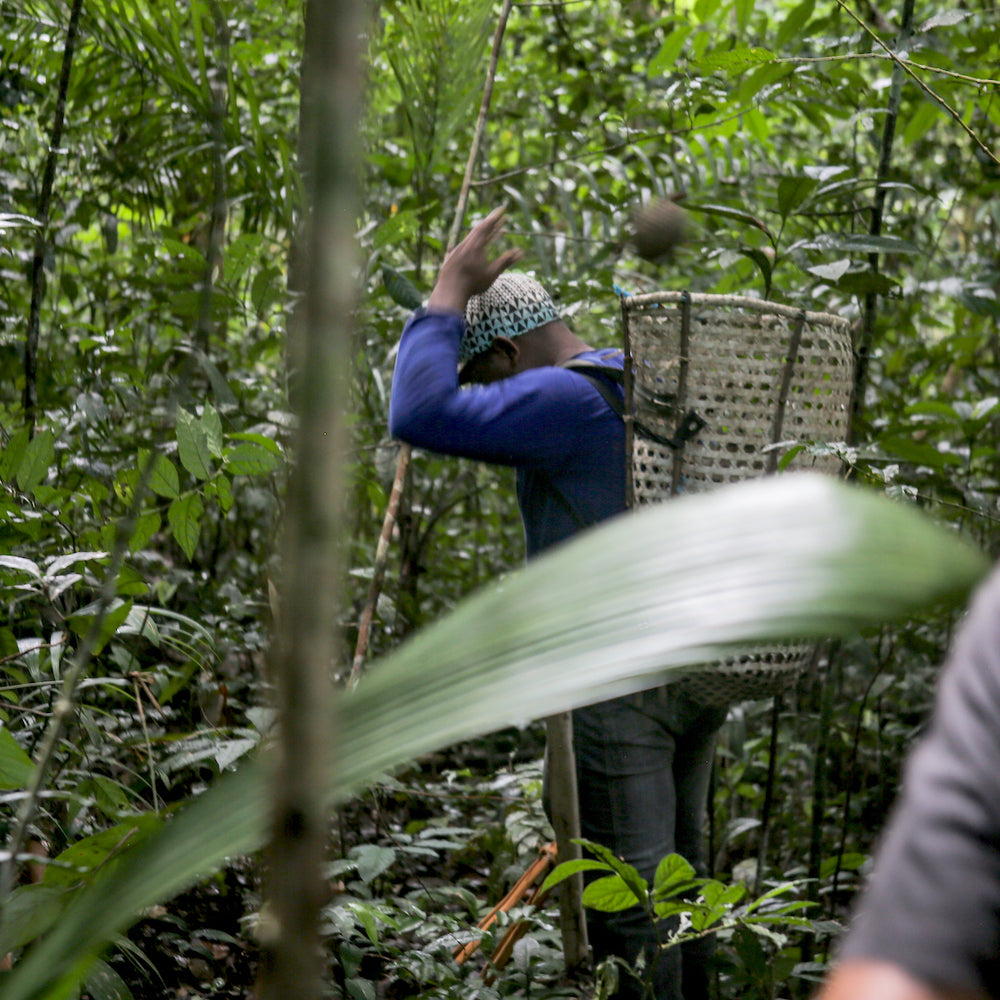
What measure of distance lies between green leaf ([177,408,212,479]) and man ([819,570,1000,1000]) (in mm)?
969

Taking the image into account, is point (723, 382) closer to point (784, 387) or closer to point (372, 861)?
point (784, 387)

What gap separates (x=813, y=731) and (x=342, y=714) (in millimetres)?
2642

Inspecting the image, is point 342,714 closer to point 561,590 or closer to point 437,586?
point 561,590

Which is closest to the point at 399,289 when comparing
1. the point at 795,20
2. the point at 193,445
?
the point at 193,445

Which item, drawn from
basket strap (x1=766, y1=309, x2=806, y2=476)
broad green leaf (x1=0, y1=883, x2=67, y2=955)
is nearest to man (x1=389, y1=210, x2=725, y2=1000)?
basket strap (x1=766, y1=309, x2=806, y2=476)

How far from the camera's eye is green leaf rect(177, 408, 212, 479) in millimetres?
1213

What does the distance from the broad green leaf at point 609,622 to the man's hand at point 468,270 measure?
128 centimetres

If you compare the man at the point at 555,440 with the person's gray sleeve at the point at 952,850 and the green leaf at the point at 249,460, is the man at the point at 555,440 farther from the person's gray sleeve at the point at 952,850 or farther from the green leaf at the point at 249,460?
the person's gray sleeve at the point at 952,850

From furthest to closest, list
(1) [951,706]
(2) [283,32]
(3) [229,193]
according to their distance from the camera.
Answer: (2) [283,32], (3) [229,193], (1) [951,706]

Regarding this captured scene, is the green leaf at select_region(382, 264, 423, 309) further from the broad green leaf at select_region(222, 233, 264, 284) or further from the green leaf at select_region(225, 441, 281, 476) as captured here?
the green leaf at select_region(225, 441, 281, 476)

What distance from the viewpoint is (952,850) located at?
1.30 feet

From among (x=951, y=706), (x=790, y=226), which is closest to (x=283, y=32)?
(x=790, y=226)

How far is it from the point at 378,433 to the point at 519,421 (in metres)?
0.89

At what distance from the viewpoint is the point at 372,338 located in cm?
233
